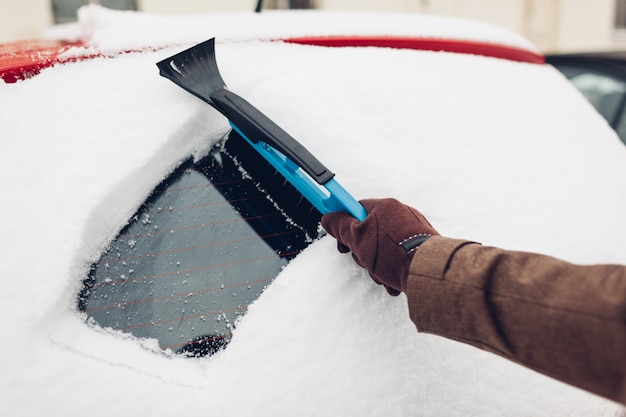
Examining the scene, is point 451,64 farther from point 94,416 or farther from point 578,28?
point 578,28

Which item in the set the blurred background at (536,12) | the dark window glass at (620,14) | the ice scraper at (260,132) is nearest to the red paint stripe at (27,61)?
the ice scraper at (260,132)

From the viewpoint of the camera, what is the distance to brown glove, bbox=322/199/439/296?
101 cm

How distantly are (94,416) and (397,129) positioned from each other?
96 cm

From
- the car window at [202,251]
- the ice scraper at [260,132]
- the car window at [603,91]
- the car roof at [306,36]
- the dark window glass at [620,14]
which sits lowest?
the dark window glass at [620,14]

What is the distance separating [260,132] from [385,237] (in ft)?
1.27

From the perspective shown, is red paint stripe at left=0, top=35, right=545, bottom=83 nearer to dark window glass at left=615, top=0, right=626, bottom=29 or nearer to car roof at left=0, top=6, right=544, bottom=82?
car roof at left=0, top=6, right=544, bottom=82

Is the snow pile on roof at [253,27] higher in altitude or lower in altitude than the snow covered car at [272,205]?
higher

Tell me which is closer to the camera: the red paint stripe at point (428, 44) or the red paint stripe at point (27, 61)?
the red paint stripe at point (27, 61)

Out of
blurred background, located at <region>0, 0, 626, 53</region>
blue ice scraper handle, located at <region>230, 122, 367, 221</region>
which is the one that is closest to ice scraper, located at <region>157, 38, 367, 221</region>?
blue ice scraper handle, located at <region>230, 122, 367, 221</region>

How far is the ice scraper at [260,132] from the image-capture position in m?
1.11

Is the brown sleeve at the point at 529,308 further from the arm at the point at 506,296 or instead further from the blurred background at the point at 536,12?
the blurred background at the point at 536,12

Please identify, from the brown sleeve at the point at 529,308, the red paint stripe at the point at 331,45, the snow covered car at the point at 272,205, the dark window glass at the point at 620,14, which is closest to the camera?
the brown sleeve at the point at 529,308

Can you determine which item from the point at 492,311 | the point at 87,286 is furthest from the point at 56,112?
the point at 492,311

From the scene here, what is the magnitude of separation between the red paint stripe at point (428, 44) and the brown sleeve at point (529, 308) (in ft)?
2.57
